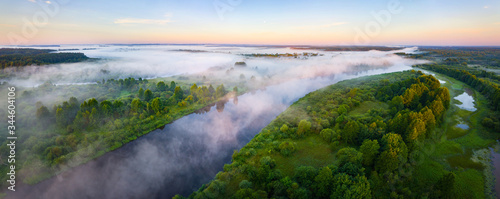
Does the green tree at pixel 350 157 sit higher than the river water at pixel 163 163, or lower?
higher

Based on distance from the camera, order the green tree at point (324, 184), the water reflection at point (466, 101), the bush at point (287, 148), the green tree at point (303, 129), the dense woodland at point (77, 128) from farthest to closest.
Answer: the water reflection at point (466, 101) → the green tree at point (303, 129) → the bush at point (287, 148) → the dense woodland at point (77, 128) → the green tree at point (324, 184)

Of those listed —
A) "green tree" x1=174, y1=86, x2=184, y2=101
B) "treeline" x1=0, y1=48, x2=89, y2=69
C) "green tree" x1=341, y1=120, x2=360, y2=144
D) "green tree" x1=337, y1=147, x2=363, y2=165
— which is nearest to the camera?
"green tree" x1=337, y1=147, x2=363, y2=165

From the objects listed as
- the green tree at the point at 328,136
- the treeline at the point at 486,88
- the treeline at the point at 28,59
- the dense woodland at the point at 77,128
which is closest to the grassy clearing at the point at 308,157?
the green tree at the point at 328,136

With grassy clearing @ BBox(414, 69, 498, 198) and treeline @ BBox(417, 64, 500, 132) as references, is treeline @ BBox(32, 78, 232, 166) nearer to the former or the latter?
grassy clearing @ BBox(414, 69, 498, 198)

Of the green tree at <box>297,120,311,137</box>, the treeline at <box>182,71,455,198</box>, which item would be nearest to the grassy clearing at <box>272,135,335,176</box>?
the treeline at <box>182,71,455,198</box>

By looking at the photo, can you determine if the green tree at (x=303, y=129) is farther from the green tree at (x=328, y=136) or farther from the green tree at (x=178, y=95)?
the green tree at (x=178, y=95)

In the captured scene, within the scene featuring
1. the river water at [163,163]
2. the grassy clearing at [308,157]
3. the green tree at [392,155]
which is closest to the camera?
the green tree at [392,155]

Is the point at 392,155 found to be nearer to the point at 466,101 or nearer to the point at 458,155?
the point at 458,155

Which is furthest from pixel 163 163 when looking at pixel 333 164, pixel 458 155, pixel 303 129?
pixel 458 155

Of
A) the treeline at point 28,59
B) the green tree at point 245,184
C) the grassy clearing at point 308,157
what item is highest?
the treeline at point 28,59
